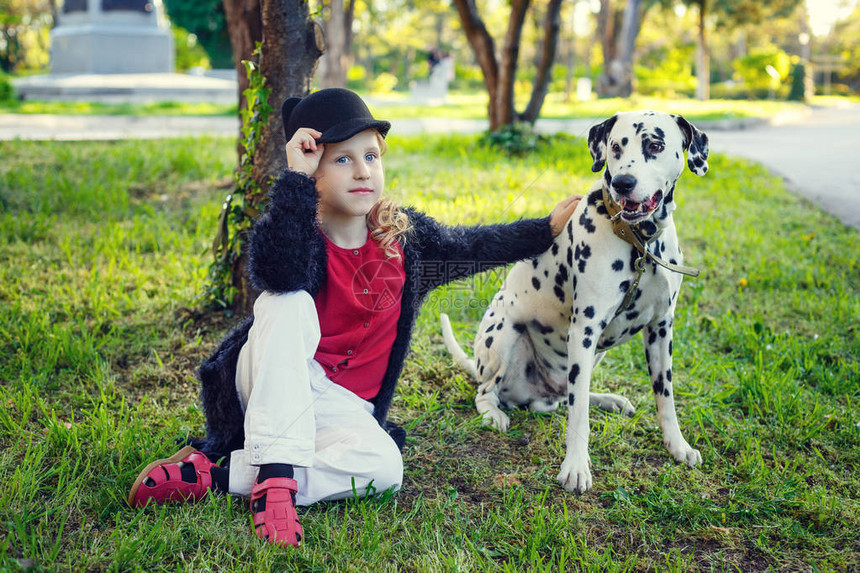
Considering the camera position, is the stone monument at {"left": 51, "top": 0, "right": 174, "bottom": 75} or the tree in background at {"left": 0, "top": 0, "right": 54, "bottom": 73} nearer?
the stone monument at {"left": 51, "top": 0, "right": 174, "bottom": 75}

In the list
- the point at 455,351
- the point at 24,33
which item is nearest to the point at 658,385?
the point at 455,351

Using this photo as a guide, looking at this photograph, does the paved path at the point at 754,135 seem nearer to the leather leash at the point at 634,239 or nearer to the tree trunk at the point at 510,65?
the tree trunk at the point at 510,65

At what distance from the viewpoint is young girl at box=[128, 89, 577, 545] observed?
2.58 metres

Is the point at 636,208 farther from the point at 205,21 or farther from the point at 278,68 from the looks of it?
the point at 205,21

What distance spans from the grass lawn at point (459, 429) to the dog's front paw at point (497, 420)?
0.05 m

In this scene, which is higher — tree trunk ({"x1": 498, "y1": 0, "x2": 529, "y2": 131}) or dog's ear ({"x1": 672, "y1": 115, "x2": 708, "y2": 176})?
tree trunk ({"x1": 498, "y1": 0, "x2": 529, "y2": 131})

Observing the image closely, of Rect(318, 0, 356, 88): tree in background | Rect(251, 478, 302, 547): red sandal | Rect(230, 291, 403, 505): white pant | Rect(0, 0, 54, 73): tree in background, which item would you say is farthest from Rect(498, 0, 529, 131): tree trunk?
Rect(0, 0, 54, 73): tree in background

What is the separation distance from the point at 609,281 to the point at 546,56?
7.93 m

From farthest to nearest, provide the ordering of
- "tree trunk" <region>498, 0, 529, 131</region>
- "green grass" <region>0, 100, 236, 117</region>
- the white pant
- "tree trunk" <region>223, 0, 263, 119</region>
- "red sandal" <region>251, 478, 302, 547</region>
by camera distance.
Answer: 1. "green grass" <region>0, 100, 236, 117</region>
2. "tree trunk" <region>498, 0, 529, 131</region>
3. "tree trunk" <region>223, 0, 263, 119</region>
4. the white pant
5. "red sandal" <region>251, 478, 302, 547</region>

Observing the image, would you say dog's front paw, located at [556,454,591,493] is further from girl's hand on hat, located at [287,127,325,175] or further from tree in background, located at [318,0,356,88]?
tree in background, located at [318,0,356,88]

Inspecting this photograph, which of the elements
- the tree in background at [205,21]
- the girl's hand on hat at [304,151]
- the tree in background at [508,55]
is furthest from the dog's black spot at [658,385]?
the tree in background at [205,21]

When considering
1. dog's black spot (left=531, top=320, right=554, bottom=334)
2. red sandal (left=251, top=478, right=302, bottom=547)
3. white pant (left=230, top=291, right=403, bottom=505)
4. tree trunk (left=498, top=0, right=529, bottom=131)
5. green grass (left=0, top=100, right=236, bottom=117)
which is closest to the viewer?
red sandal (left=251, top=478, right=302, bottom=547)

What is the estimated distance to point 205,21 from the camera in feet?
84.0

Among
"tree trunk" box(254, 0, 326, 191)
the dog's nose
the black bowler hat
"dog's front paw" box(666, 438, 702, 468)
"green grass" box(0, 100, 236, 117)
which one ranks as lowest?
"dog's front paw" box(666, 438, 702, 468)
